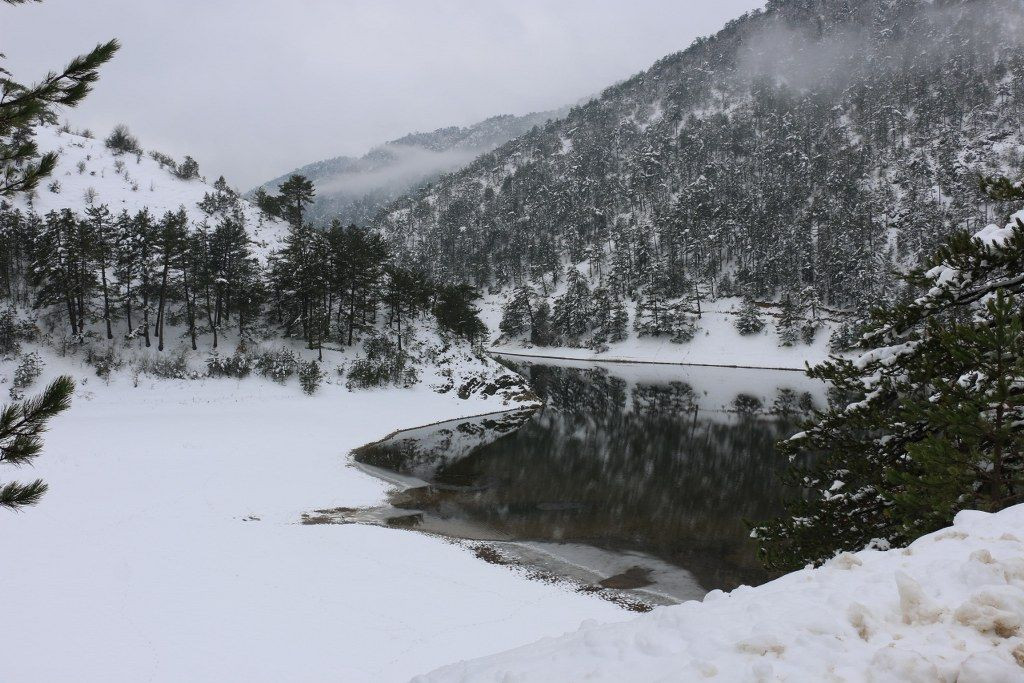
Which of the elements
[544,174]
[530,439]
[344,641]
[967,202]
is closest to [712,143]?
[544,174]

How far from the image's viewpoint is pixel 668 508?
72.8 feet

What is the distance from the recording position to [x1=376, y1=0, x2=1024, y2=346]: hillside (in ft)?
301

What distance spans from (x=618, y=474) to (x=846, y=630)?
79.0 feet

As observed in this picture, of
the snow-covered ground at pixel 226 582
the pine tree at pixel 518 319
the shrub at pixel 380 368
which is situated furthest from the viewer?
the pine tree at pixel 518 319

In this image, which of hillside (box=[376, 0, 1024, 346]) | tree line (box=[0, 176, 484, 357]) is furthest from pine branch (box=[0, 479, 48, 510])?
hillside (box=[376, 0, 1024, 346])

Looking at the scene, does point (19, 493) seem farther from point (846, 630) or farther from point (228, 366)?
point (228, 366)

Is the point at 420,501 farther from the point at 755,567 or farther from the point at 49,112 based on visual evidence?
the point at 49,112

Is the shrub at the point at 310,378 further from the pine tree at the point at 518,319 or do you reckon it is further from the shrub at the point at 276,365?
the pine tree at the point at 518,319

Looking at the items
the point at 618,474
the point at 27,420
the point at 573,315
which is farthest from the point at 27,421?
the point at 573,315

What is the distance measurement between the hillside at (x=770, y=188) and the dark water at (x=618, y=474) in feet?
147

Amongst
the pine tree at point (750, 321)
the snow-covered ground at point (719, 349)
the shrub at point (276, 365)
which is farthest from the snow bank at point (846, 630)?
the pine tree at point (750, 321)

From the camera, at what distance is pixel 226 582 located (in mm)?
13453

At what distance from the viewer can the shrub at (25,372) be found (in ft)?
102

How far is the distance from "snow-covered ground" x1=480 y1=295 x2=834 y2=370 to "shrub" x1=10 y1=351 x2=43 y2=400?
→ 69.4m
